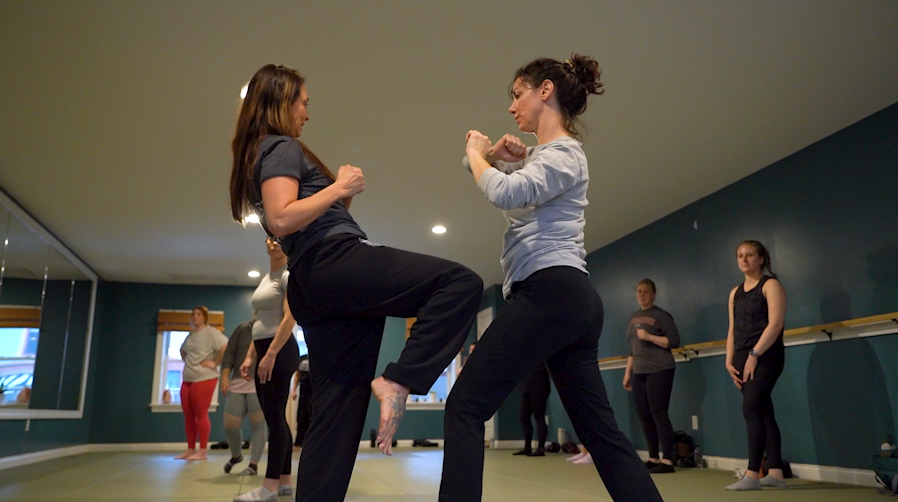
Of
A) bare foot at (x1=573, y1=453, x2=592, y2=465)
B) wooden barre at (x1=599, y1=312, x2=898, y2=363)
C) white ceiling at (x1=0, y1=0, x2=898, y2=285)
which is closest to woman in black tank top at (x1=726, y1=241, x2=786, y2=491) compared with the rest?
wooden barre at (x1=599, y1=312, x2=898, y2=363)

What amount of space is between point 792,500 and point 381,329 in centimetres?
299

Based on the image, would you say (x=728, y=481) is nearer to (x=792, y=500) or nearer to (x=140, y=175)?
(x=792, y=500)

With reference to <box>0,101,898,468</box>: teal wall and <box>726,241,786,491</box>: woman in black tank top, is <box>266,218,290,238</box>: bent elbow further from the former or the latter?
<box>0,101,898,468</box>: teal wall

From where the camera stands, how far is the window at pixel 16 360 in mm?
5520

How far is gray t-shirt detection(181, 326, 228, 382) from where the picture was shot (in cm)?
655

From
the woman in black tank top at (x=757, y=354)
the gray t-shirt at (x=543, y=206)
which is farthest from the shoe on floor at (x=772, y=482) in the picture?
the gray t-shirt at (x=543, y=206)

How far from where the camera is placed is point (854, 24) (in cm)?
345

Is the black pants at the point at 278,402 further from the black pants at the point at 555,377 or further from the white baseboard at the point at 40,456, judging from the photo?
the white baseboard at the point at 40,456

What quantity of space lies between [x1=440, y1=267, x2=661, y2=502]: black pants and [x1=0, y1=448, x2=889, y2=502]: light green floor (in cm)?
195

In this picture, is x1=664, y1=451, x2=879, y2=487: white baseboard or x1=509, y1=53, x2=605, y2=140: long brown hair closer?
x1=509, y1=53, x2=605, y2=140: long brown hair

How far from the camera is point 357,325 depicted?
54.5 inches

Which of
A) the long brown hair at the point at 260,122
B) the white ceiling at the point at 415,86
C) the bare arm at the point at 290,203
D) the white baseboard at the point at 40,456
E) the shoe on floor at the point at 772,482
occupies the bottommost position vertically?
the white baseboard at the point at 40,456

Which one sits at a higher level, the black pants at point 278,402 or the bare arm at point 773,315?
the bare arm at point 773,315

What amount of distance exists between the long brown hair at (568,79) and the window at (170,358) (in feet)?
30.5
